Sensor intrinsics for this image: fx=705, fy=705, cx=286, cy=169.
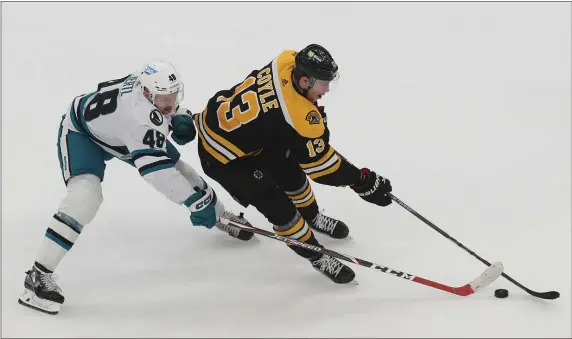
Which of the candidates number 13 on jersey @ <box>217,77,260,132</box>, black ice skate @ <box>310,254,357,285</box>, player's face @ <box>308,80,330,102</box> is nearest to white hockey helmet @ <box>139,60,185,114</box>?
number 13 on jersey @ <box>217,77,260,132</box>

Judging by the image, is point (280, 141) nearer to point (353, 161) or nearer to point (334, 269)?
point (334, 269)


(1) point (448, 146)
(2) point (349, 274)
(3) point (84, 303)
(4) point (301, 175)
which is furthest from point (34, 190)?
(1) point (448, 146)

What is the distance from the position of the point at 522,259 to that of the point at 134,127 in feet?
6.32

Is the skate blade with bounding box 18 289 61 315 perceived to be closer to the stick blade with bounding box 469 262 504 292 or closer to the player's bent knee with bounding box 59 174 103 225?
the player's bent knee with bounding box 59 174 103 225

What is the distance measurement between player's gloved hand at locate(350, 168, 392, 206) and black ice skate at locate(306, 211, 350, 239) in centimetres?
37

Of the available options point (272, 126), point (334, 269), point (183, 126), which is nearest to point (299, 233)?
point (334, 269)

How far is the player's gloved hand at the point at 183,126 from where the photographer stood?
3268 millimetres

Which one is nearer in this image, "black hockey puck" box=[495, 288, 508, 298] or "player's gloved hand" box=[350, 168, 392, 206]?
"black hockey puck" box=[495, 288, 508, 298]

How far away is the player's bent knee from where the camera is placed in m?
2.91

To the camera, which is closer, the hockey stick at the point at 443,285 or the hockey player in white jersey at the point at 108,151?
the hockey player in white jersey at the point at 108,151

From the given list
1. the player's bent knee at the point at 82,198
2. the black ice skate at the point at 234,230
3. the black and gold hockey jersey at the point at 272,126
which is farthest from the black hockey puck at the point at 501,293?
the player's bent knee at the point at 82,198

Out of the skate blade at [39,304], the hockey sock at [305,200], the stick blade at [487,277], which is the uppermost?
the hockey sock at [305,200]

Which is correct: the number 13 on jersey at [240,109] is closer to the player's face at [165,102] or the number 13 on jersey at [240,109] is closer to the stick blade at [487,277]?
the player's face at [165,102]

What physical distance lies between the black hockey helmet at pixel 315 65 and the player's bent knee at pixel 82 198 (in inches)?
39.3
